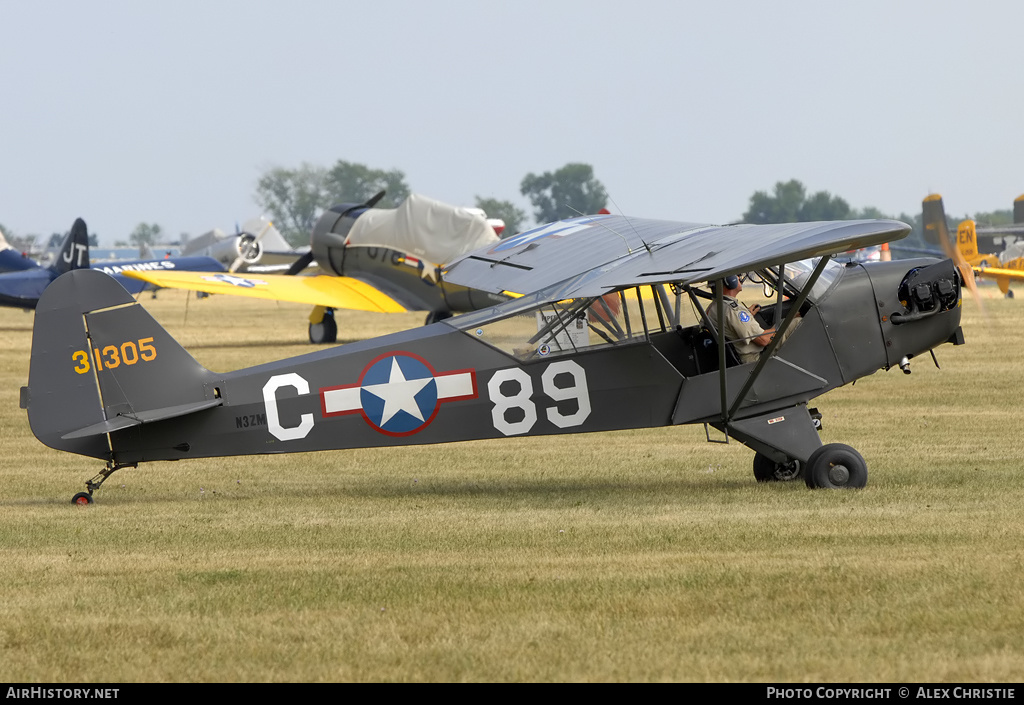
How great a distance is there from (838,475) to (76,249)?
27.6m

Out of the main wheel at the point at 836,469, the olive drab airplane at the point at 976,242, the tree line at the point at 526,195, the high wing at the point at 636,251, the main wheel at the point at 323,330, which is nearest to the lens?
the high wing at the point at 636,251

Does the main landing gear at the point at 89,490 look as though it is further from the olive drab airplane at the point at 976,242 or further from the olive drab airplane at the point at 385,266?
the olive drab airplane at the point at 385,266

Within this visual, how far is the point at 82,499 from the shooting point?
9.23m

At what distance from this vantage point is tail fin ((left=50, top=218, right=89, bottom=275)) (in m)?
32.4

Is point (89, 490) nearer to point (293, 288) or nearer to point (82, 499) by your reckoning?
point (82, 499)

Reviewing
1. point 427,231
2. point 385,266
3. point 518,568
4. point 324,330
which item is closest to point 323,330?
point 324,330

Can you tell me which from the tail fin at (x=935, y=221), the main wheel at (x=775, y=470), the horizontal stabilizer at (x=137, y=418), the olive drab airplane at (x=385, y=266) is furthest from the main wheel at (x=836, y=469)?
the olive drab airplane at (x=385, y=266)

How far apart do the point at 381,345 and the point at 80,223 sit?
25134 millimetres

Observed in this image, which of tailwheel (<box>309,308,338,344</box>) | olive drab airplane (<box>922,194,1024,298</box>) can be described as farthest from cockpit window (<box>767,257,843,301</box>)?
tailwheel (<box>309,308,338,344</box>)

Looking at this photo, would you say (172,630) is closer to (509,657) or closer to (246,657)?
(246,657)

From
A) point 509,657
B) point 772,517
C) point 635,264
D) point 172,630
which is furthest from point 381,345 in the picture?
point 509,657

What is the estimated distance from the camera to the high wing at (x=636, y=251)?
26.0 ft

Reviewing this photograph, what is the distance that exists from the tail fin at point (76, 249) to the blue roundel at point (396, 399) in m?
24.7

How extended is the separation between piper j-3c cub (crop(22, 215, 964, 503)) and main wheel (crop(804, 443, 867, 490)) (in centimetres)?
1
